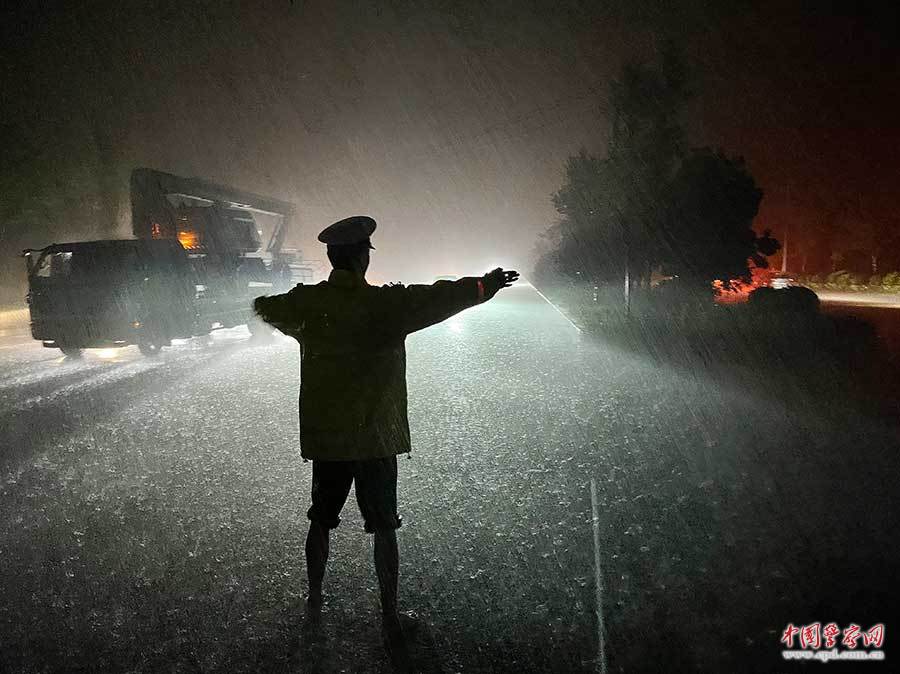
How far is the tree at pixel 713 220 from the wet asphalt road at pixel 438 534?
18986mm

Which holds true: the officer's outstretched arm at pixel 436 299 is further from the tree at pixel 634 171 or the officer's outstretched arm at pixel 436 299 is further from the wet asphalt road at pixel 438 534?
the tree at pixel 634 171

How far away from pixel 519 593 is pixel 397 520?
0.88 meters

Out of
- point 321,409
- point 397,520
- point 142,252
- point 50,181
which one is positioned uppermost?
point 50,181

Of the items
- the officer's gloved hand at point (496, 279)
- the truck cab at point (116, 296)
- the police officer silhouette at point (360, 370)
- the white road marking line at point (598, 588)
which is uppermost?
the truck cab at point (116, 296)

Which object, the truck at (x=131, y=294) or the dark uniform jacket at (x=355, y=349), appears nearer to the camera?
the dark uniform jacket at (x=355, y=349)

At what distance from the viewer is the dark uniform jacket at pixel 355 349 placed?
9.23ft

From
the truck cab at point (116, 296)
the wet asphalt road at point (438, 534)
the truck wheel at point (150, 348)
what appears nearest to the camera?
the wet asphalt road at point (438, 534)

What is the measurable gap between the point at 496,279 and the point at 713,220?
2504 cm

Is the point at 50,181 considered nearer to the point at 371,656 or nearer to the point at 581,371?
the point at 581,371

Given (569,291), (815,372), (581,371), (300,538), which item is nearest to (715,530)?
(300,538)

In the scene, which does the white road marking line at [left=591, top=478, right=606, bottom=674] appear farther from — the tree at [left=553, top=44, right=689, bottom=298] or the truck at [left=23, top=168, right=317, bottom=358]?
the tree at [left=553, top=44, right=689, bottom=298]

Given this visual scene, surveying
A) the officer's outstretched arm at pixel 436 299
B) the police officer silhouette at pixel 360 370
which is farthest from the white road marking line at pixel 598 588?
the officer's outstretched arm at pixel 436 299

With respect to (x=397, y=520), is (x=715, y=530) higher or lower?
lower

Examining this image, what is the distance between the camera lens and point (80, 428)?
7043 millimetres
